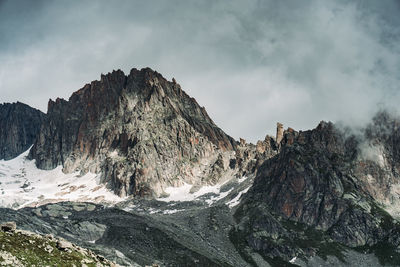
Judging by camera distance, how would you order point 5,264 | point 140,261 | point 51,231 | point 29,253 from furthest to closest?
point 51,231 < point 140,261 < point 29,253 < point 5,264

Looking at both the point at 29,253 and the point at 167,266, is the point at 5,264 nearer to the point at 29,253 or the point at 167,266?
the point at 29,253

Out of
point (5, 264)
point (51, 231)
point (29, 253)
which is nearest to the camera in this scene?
point (5, 264)

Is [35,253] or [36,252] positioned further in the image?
[36,252]

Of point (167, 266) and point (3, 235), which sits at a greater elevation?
point (3, 235)

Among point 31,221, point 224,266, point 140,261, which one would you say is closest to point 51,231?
point 31,221

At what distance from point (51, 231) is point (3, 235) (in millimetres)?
148684

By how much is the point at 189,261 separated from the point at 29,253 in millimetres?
153132

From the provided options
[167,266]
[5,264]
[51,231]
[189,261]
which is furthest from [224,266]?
[5,264]

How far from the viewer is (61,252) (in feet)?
188

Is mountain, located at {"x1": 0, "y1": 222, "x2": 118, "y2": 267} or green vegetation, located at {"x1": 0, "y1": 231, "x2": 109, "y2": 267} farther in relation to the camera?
green vegetation, located at {"x1": 0, "y1": 231, "x2": 109, "y2": 267}

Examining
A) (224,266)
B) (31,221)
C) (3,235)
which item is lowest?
(224,266)

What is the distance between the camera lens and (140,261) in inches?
7013

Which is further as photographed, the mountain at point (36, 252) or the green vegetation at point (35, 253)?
the green vegetation at point (35, 253)

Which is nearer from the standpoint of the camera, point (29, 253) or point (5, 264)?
point (5, 264)
